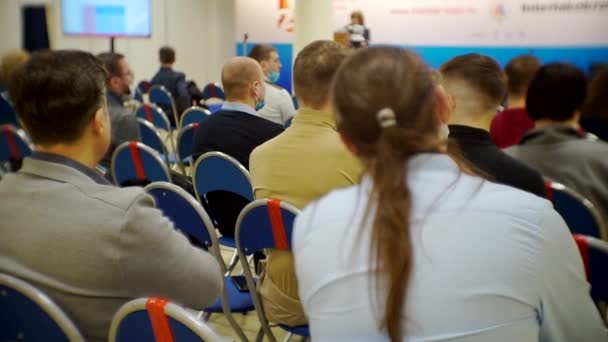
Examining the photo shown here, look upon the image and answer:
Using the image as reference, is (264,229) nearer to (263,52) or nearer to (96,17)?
(263,52)

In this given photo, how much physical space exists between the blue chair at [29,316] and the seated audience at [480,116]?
4.34 feet

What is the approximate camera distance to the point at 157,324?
124cm

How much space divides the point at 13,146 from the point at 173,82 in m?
3.77

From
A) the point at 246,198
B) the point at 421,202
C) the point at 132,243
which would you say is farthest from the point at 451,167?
the point at 246,198

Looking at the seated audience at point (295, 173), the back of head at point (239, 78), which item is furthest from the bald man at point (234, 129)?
the seated audience at point (295, 173)

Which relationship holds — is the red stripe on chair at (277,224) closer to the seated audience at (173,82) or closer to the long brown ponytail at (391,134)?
the long brown ponytail at (391,134)

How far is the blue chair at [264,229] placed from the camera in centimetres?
210

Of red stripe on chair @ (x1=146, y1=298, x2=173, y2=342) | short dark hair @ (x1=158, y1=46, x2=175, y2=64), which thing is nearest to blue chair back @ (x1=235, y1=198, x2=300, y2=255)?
red stripe on chair @ (x1=146, y1=298, x2=173, y2=342)

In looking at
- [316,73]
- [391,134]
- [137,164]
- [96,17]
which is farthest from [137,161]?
[96,17]

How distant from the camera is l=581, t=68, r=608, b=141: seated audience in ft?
9.94

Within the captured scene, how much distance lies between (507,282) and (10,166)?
397cm

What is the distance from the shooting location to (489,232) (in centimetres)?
104

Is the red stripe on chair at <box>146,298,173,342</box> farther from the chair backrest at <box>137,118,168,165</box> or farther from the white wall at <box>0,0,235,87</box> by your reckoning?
the white wall at <box>0,0,235,87</box>

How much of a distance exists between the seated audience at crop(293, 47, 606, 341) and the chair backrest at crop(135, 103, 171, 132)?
16.8 ft
